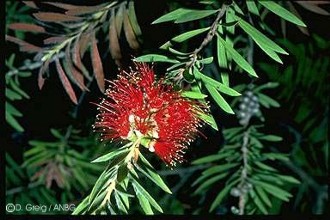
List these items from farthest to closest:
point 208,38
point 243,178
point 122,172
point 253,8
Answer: point 243,178 → point 253,8 → point 208,38 → point 122,172

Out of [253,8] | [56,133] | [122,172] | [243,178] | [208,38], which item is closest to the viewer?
[122,172]

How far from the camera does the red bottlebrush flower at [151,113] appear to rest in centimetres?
62

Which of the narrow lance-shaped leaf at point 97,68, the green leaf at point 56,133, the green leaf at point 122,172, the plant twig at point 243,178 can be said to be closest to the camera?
the green leaf at point 122,172

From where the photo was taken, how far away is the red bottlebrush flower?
0.62 metres

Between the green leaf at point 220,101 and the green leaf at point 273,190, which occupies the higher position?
the green leaf at point 220,101

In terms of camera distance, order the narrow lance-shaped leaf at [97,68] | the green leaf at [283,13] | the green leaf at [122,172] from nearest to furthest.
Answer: the green leaf at [122,172]
the green leaf at [283,13]
the narrow lance-shaped leaf at [97,68]

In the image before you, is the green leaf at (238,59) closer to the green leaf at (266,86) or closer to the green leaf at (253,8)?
the green leaf at (253,8)

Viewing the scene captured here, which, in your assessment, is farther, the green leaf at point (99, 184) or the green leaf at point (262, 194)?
the green leaf at point (262, 194)

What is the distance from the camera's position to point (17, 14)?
50.0 inches

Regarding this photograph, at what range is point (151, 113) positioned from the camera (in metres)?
0.62

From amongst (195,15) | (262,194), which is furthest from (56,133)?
(195,15)

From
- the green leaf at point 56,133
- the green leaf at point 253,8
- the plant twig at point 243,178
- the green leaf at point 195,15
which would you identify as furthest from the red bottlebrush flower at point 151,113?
the green leaf at point 56,133

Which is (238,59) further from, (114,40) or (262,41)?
(114,40)

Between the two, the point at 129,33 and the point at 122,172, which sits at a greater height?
the point at 129,33
